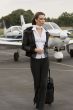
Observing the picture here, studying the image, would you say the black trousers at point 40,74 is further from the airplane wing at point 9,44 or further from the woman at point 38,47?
the airplane wing at point 9,44

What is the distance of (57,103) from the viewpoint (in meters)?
8.30

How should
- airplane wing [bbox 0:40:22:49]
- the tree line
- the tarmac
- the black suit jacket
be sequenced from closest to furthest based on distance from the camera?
1. the black suit jacket
2. the tarmac
3. airplane wing [bbox 0:40:22:49]
4. the tree line

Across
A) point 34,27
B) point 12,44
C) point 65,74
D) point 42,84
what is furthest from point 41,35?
point 12,44

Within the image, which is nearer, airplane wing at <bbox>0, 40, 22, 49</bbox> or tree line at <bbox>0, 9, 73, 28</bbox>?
airplane wing at <bbox>0, 40, 22, 49</bbox>

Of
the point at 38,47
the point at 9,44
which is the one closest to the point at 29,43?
the point at 38,47

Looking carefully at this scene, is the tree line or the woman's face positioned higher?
the woman's face

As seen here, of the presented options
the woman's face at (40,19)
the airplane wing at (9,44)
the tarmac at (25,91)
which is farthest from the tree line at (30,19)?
the woman's face at (40,19)

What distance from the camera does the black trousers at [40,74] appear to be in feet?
23.5

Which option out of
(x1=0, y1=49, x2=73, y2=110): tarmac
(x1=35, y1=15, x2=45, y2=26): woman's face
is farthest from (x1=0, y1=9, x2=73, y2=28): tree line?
(x1=35, y1=15, x2=45, y2=26): woman's face

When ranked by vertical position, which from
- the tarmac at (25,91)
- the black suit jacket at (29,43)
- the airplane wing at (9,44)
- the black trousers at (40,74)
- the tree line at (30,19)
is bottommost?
the tree line at (30,19)

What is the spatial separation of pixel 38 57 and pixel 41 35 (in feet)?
1.30

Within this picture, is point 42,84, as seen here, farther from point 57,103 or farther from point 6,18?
point 6,18

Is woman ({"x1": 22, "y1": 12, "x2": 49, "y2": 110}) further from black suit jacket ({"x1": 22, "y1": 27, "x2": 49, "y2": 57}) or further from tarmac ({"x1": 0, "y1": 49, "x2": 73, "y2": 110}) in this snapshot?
tarmac ({"x1": 0, "y1": 49, "x2": 73, "y2": 110})

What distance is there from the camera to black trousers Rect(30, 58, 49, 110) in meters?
7.16
